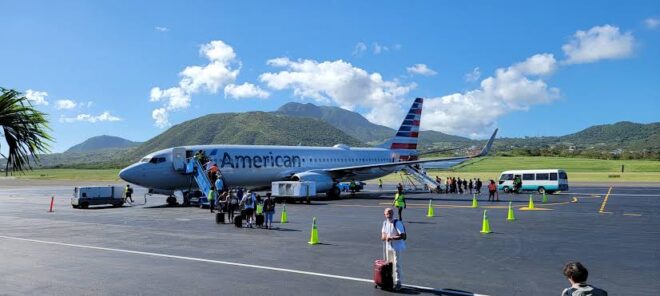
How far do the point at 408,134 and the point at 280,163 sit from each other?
17174 millimetres

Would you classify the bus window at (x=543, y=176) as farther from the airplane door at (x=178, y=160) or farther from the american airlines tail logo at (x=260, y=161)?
the airplane door at (x=178, y=160)

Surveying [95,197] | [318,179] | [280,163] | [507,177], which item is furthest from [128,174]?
[507,177]

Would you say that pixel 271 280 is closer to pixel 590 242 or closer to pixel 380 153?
pixel 590 242

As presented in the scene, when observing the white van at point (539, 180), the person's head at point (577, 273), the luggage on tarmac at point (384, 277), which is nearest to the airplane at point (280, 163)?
the white van at point (539, 180)

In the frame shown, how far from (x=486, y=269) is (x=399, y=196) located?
36.6 ft

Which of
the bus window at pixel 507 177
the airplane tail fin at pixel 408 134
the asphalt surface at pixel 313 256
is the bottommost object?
the asphalt surface at pixel 313 256

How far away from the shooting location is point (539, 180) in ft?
154

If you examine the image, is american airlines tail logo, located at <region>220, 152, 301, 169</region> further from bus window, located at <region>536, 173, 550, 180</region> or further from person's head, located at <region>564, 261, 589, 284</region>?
person's head, located at <region>564, 261, 589, 284</region>

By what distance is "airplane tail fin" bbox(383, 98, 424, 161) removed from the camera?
53406mm

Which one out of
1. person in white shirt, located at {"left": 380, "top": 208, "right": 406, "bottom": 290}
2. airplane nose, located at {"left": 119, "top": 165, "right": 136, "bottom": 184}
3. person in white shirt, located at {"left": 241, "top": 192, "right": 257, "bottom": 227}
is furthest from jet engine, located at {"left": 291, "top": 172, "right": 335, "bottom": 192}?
person in white shirt, located at {"left": 380, "top": 208, "right": 406, "bottom": 290}

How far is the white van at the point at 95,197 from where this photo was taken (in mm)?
34312

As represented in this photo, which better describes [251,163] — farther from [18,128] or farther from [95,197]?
[18,128]

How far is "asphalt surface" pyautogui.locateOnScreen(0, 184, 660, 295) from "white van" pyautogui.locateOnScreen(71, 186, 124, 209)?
9649 millimetres

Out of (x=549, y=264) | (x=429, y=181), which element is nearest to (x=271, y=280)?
(x=549, y=264)
